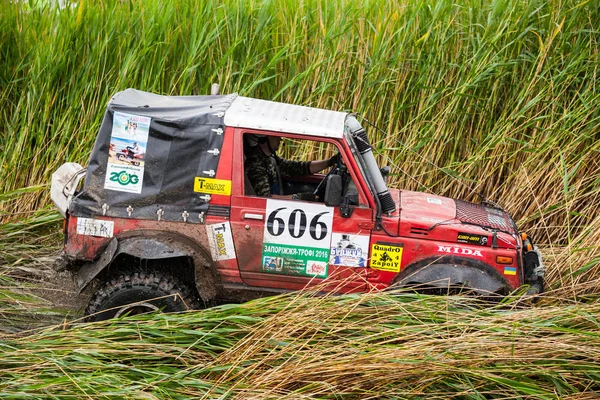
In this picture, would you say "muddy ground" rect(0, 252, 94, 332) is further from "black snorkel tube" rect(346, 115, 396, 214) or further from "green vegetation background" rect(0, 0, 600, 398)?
"black snorkel tube" rect(346, 115, 396, 214)

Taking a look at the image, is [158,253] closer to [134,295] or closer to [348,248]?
[134,295]

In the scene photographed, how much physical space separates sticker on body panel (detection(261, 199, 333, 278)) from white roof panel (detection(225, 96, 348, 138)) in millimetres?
511

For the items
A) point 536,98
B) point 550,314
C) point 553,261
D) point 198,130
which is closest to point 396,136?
point 536,98

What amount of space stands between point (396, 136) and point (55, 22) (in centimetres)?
368

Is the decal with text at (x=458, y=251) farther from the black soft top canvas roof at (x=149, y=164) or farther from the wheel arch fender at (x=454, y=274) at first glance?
the black soft top canvas roof at (x=149, y=164)

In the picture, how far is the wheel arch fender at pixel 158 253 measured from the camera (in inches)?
205

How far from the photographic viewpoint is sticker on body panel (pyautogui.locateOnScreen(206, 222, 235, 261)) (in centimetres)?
535

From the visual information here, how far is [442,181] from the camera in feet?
24.3

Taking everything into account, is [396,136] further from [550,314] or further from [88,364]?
[88,364]

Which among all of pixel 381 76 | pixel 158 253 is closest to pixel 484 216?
pixel 381 76

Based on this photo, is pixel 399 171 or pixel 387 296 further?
pixel 399 171

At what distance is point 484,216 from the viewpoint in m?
5.83

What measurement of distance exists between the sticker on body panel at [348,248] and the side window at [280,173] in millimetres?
268

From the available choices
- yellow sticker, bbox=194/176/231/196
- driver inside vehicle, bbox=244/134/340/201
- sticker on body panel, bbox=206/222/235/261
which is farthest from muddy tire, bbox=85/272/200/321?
driver inside vehicle, bbox=244/134/340/201
